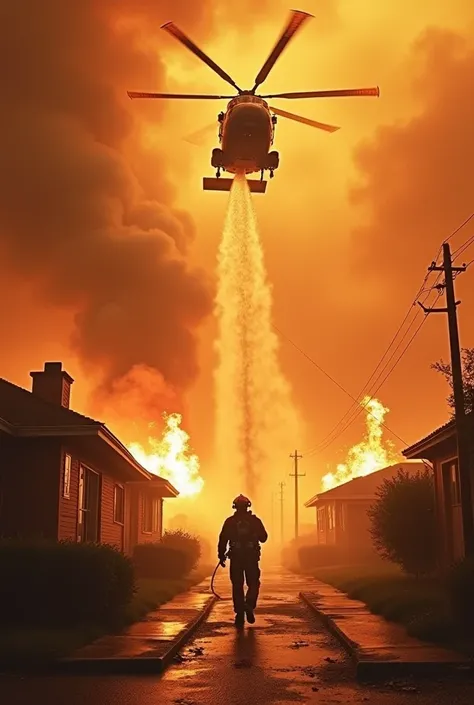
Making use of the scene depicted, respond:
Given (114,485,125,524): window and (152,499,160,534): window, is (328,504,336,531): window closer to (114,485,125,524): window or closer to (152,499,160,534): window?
(152,499,160,534): window

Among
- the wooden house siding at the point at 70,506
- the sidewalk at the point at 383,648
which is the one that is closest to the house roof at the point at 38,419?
the wooden house siding at the point at 70,506

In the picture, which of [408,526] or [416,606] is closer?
[416,606]

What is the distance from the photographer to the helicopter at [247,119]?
1992cm

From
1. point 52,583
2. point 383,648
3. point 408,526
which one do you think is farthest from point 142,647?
point 408,526

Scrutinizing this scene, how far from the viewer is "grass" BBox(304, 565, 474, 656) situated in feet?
32.1

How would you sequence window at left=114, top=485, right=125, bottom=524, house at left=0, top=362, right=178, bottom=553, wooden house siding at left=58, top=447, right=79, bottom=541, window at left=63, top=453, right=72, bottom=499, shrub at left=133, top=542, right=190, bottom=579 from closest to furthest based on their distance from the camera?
house at left=0, top=362, right=178, bottom=553, wooden house siding at left=58, top=447, right=79, bottom=541, window at left=63, top=453, right=72, bottom=499, shrub at left=133, top=542, right=190, bottom=579, window at left=114, top=485, right=125, bottom=524

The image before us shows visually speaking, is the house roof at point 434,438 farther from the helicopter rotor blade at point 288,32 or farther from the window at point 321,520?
the window at point 321,520

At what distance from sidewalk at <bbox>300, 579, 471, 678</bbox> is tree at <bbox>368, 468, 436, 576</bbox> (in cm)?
680

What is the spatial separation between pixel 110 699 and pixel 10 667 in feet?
6.39

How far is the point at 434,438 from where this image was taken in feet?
64.0

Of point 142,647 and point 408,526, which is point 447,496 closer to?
point 408,526

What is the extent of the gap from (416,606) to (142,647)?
5.41 meters

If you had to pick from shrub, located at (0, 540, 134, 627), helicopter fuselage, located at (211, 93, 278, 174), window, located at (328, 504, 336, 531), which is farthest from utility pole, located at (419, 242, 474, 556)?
window, located at (328, 504, 336, 531)

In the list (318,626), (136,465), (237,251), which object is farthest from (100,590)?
(237,251)
